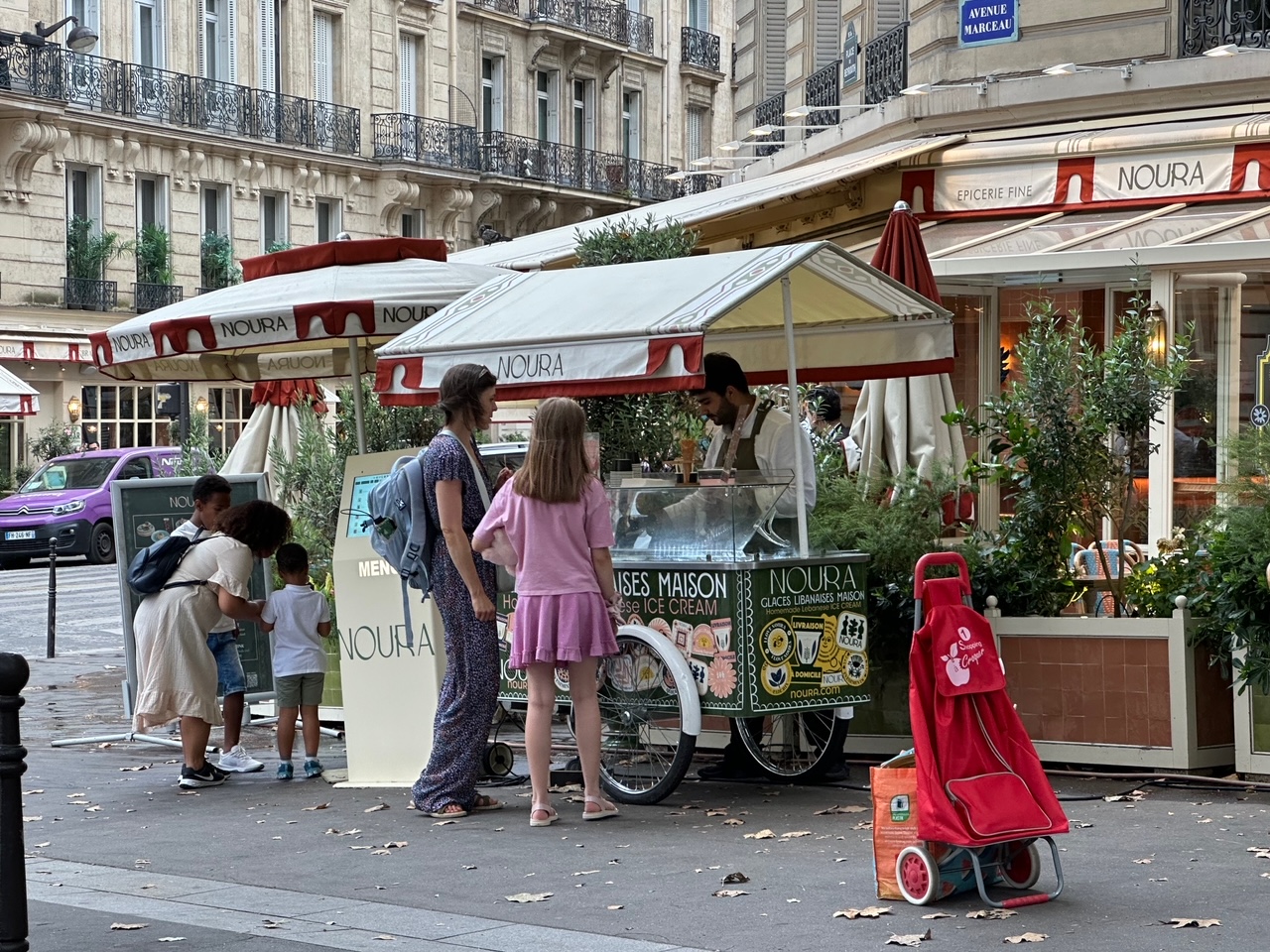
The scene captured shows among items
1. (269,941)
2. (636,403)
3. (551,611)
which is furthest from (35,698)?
(269,941)

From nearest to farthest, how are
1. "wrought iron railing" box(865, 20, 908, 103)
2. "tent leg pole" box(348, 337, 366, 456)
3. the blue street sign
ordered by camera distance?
"tent leg pole" box(348, 337, 366, 456), the blue street sign, "wrought iron railing" box(865, 20, 908, 103)

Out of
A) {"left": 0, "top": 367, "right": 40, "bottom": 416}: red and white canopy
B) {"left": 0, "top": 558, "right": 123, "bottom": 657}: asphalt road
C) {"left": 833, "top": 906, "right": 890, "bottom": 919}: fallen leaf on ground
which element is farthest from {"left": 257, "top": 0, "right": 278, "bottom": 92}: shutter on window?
{"left": 833, "top": 906, "right": 890, "bottom": 919}: fallen leaf on ground

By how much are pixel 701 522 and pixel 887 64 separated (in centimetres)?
1045

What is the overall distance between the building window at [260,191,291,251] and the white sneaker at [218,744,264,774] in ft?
107

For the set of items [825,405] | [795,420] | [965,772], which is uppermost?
[825,405]

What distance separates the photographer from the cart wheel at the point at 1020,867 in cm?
626

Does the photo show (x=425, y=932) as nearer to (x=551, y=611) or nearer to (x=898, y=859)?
(x=898, y=859)

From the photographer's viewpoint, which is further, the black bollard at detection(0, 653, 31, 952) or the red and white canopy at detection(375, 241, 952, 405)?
the red and white canopy at detection(375, 241, 952, 405)

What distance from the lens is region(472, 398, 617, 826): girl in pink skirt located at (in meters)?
7.78

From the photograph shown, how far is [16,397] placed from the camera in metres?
32.7

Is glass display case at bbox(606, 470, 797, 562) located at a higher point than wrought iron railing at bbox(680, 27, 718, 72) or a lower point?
lower

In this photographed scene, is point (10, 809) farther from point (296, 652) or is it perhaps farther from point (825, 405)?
point (825, 405)

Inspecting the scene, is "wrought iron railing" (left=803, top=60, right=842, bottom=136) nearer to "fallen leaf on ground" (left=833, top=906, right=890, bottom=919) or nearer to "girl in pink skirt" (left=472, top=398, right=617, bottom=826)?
"girl in pink skirt" (left=472, top=398, right=617, bottom=826)

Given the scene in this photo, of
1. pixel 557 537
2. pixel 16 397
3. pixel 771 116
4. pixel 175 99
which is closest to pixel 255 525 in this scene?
pixel 557 537
